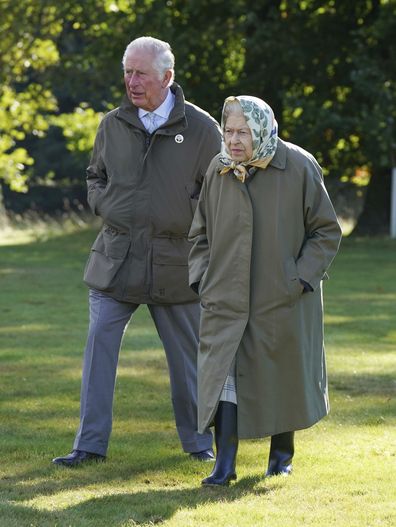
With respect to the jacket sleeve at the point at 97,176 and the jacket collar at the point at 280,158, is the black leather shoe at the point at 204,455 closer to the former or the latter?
the jacket sleeve at the point at 97,176

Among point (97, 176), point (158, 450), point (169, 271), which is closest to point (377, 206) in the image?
point (158, 450)

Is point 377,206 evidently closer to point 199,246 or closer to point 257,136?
point 199,246

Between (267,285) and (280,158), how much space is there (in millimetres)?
619

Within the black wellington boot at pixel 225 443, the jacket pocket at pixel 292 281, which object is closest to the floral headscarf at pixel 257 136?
the jacket pocket at pixel 292 281

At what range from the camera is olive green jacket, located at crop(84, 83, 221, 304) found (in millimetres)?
6605

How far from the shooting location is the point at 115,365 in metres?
6.71

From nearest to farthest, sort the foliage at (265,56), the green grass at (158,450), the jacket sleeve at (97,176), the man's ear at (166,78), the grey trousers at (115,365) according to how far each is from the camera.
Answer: the green grass at (158,450) → the man's ear at (166,78) → the grey trousers at (115,365) → the jacket sleeve at (97,176) → the foliage at (265,56)

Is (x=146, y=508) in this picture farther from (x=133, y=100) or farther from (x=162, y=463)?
(x=133, y=100)

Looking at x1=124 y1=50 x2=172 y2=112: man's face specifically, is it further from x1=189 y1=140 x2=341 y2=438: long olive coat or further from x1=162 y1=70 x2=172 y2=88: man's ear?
x1=189 y1=140 x2=341 y2=438: long olive coat

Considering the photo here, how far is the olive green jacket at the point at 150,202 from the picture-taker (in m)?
6.61

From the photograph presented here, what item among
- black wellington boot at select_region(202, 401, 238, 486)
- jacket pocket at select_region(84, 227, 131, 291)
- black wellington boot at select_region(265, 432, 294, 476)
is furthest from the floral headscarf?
black wellington boot at select_region(265, 432, 294, 476)

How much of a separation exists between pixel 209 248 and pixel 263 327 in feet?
1.61

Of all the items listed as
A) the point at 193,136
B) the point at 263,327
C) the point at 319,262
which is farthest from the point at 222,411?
the point at 193,136

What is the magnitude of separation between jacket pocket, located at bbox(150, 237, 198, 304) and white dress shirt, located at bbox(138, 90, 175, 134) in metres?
0.61
